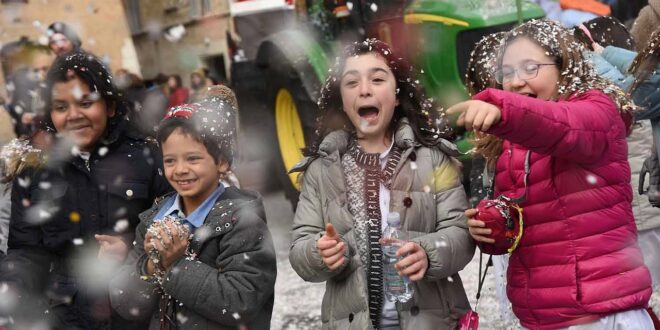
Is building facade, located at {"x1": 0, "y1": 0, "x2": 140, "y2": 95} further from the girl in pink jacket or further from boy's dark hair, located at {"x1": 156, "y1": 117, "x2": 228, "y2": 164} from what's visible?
the girl in pink jacket

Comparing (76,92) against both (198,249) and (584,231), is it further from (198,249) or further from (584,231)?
(584,231)

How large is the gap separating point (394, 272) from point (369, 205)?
25cm

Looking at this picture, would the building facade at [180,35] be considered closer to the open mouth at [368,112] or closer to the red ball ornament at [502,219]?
the open mouth at [368,112]

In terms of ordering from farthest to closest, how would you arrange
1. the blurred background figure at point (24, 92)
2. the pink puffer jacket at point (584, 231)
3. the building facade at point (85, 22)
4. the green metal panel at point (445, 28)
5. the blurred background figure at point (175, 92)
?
the building facade at point (85, 22) < the blurred background figure at point (175, 92) < the green metal panel at point (445, 28) < the blurred background figure at point (24, 92) < the pink puffer jacket at point (584, 231)

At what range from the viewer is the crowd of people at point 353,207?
2.74 meters

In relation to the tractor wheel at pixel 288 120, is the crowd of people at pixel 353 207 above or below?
above

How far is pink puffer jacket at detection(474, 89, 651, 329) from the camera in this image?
271cm

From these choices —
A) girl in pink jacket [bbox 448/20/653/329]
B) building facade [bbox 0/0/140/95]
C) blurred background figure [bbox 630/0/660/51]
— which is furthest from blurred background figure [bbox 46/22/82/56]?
building facade [bbox 0/0/140/95]

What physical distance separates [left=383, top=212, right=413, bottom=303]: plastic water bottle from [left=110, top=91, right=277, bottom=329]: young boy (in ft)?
1.30

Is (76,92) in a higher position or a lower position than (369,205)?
higher

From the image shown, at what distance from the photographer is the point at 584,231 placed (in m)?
2.74

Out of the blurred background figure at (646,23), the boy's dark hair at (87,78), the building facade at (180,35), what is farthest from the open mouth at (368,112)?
the building facade at (180,35)

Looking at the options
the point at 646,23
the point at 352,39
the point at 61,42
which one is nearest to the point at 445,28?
the point at 352,39

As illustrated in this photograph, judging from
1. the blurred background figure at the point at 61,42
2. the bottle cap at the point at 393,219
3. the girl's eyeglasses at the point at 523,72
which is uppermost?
the girl's eyeglasses at the point at 523,72
